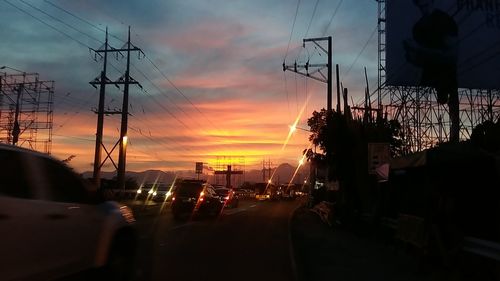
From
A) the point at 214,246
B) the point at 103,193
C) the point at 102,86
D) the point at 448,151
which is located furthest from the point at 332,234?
the point at 102,86

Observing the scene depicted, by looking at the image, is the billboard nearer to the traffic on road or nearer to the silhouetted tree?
the silhouetted tree

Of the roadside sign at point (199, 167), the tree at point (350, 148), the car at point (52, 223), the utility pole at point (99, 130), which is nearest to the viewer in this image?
the car at point (52, 223)

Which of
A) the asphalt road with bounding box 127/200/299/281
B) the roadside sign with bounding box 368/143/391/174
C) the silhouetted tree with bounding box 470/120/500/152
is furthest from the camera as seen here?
the roadside sign with bounding box 368/143/391/174

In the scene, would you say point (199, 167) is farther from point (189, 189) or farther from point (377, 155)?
Answer: point (377, 155)

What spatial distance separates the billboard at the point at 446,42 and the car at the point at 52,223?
22.9 m

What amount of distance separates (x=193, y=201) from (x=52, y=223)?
21.5 metres

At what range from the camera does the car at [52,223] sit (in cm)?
595

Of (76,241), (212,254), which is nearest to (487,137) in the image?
(212,254)

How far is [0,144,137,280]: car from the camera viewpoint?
5.95 metres

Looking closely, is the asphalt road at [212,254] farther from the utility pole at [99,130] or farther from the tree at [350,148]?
the utility pole at [99,130]

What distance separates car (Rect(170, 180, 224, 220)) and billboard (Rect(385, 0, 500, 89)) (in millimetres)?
11129

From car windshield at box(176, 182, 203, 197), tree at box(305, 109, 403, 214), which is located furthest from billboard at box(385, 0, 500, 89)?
car windshield at box(176, 182, 203, 197)

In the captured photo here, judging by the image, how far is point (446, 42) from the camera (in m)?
28.4

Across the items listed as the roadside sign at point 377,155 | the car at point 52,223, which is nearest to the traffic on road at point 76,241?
the car at point 52,223
